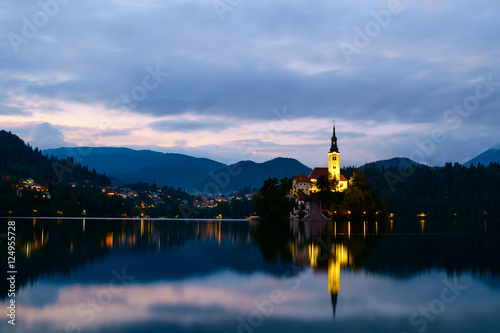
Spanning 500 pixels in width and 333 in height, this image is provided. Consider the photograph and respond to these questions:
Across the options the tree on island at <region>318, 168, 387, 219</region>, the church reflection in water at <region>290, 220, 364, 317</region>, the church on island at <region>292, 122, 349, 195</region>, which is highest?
the church on island at <region>292, 122, 349, 195</region>

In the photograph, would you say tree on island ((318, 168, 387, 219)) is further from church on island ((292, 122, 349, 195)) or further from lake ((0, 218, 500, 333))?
lake ((0, 218, 500, 333))

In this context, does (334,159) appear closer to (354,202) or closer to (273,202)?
(273,202)

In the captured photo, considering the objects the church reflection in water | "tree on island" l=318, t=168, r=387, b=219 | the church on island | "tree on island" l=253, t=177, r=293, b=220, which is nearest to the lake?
the church reflection in water

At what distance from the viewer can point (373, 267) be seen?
32.3 meters

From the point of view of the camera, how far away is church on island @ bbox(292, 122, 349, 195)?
153312mm

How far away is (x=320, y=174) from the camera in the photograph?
15512 centimetres

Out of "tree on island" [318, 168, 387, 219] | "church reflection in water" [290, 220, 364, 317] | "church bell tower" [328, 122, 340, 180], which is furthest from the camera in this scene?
"church bell tower" [328, 122, 340, 180]

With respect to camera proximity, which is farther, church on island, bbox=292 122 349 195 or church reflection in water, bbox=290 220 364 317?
church on island, bbox=292 122 349 195

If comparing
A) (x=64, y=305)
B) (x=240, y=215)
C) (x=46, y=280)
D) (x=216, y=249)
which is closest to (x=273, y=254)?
(x=216, y=249)

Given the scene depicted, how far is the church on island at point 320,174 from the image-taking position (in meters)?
153

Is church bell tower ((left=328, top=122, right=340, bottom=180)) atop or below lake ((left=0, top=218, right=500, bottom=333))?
atop

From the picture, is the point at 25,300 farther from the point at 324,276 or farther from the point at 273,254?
the point at 273,254

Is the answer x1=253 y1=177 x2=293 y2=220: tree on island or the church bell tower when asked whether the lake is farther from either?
the church bell tower

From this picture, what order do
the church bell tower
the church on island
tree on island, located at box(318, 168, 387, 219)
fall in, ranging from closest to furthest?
1. tree on island, located at box(318, 168, 387, 219)
2. the church on island
3. the church bell tower
